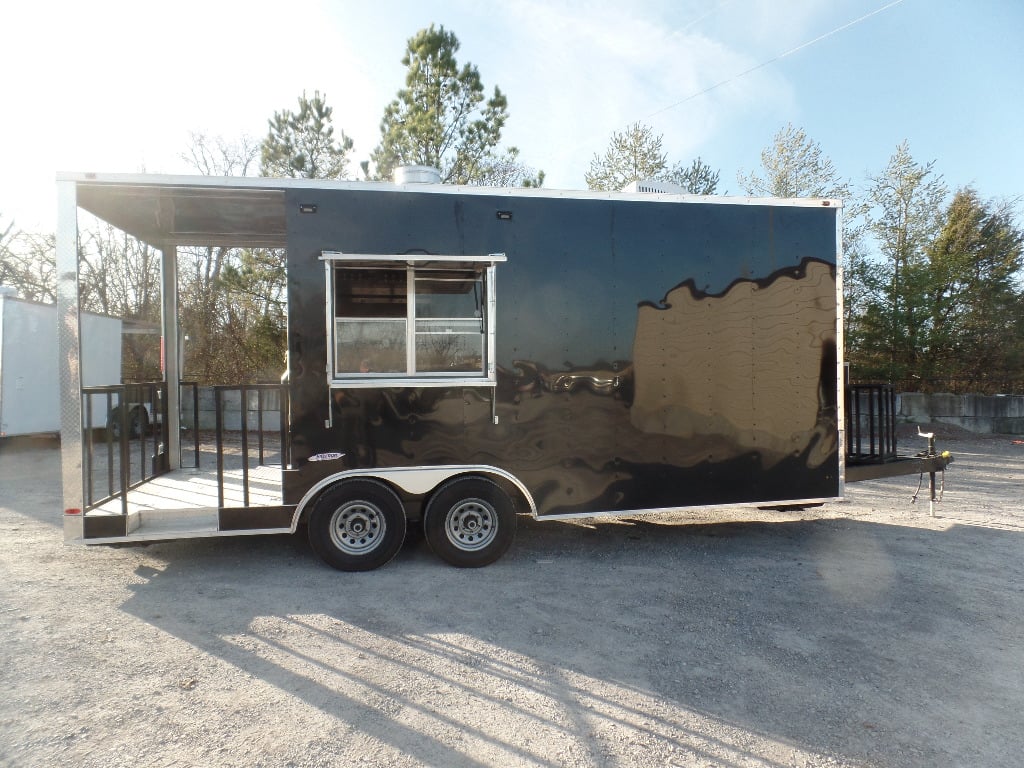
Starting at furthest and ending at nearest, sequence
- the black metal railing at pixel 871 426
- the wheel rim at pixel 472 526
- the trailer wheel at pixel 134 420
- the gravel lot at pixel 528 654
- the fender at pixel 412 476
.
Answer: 1. the black metal railing at pixel 871 426
2. the trailer wheel at pixel 134 420
3. the wheel rim at pixel 472 526
4. the fender at pixel 412 476
5. the gravel lot at pixel 528 654

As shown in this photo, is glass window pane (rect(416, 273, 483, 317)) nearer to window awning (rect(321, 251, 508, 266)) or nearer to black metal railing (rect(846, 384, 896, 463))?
window awning (rect(321, 251, 508, 266))

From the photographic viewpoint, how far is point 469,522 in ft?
16.4

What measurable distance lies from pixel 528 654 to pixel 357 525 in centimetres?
194

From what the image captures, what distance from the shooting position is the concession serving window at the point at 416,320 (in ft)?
15.5

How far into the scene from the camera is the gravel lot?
2707 mm

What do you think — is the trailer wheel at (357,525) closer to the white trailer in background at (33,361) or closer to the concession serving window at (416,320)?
the concession serving window at (416,320)

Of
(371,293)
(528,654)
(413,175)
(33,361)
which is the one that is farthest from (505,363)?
(33,361)

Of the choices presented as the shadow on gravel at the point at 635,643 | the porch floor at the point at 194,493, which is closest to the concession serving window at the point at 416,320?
the porch floor at the point at 194,493

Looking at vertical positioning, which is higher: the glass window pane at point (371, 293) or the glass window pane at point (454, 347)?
the glass window pane at point (371, 293)

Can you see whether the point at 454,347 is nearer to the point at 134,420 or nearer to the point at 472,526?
the point at 472,526

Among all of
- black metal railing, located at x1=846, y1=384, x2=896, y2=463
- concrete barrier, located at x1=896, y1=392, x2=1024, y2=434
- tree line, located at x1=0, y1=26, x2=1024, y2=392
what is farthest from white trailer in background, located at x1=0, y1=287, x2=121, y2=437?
concrete barrier, located at x1=896, y1=392, x2=1024, y2=434

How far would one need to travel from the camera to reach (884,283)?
15.2 m

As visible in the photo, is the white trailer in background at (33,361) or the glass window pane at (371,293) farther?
the white trailer in background at (33,361)

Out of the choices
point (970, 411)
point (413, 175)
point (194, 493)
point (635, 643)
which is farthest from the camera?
point (970, 411)
